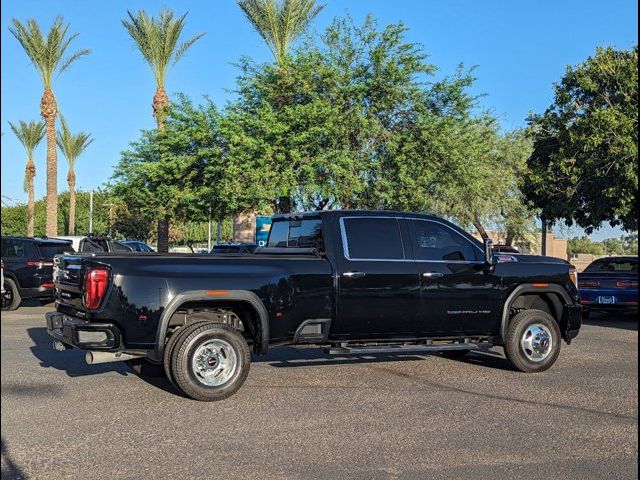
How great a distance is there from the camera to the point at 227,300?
7.24m

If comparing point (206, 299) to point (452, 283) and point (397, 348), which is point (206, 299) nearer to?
point (397, 348)

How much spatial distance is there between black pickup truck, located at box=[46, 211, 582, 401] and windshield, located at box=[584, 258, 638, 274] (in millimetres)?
6653

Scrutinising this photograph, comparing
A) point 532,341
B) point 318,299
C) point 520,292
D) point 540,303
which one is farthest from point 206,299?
point 540,303

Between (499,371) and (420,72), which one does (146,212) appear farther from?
(499,371)

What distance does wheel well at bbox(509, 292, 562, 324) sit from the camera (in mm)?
9180

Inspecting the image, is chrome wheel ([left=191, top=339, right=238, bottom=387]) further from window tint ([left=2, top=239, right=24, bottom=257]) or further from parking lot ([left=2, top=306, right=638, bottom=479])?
window tint ([left=2, top=239, right=24, bottom=257])

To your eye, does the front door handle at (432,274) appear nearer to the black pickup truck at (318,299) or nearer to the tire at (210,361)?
the black pickup truck at (318,299)

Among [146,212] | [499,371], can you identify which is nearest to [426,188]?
[146,212]

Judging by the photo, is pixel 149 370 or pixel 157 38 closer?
pixel 149 370

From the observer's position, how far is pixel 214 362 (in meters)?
7.21

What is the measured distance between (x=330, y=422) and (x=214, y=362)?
1586 mm

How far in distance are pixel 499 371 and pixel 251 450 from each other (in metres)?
4.60

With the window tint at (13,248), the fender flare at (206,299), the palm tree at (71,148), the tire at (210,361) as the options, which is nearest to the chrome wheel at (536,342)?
the fender flare at (206,299)

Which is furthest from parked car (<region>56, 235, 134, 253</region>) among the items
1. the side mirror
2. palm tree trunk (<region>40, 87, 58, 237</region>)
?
the side mirror
